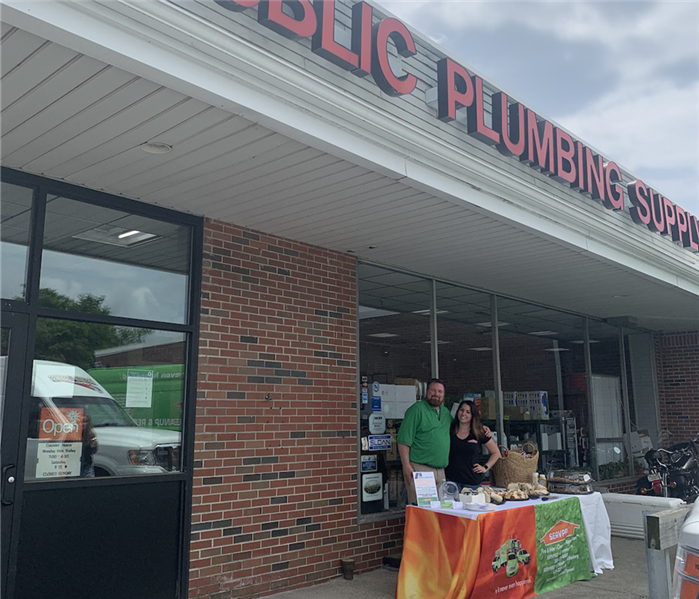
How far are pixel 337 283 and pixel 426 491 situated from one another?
7.31 ft

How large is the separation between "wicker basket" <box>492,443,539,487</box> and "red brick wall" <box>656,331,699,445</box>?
6.79 meters

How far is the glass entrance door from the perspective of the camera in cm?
418

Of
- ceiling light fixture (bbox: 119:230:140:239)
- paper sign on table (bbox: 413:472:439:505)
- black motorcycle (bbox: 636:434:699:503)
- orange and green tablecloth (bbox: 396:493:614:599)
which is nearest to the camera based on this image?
orange and green tablecloth (bbox: 396:493:614:599)

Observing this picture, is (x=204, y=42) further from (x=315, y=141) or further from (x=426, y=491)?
(x=426, y=491)

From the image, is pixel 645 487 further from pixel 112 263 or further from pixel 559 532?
pixel 112 263

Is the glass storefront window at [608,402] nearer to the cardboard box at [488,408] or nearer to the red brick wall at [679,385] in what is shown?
the red brick wall at [679,385]

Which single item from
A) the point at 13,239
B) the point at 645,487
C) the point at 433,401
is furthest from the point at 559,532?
the point at 13,239

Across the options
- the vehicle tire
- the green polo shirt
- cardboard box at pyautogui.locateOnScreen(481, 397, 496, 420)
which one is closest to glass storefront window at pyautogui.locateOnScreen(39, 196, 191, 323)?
the green polo shirt

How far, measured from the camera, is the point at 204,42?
3.29 metres

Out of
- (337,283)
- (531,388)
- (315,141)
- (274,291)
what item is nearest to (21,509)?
(274,291)

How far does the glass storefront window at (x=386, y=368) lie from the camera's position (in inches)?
267

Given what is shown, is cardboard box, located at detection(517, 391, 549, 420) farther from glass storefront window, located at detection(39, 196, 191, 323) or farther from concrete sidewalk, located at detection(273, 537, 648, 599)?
glass storefront window, located at detection(39, 196, 191, 323)

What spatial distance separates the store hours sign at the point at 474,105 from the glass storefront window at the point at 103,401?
101 inches

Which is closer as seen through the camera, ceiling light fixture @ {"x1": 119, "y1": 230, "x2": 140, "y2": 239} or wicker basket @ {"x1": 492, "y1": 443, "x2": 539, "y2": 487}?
ceiling light fixture @ {"x1": 119, "y1": 230, "x2": 140, "y2": 239}
